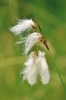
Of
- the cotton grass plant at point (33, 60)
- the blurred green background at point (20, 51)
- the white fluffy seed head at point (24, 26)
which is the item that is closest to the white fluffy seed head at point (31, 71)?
the cotton grass plant at point (33, 60)

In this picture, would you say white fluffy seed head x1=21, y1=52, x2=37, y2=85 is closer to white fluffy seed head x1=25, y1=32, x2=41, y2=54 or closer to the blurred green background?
white fluffy seed head x1=25, y1=32, x2=41, y2=54

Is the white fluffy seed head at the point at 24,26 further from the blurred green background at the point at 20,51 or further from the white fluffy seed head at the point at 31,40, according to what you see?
the blurred green background at the point at 20,51

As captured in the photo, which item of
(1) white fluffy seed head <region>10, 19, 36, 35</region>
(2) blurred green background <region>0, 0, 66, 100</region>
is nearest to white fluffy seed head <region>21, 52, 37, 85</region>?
(1) white fluffy seed head <region>10, 19, 36, 35</region>

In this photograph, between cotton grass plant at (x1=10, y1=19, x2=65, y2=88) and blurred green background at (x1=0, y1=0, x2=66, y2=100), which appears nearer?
cotton grass plant at (x1=10, y1=19, x2=65, y2=88)

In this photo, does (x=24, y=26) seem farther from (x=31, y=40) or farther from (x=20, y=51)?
(x=20, y=51)

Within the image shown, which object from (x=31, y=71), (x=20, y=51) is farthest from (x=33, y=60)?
(x=20, y=51)

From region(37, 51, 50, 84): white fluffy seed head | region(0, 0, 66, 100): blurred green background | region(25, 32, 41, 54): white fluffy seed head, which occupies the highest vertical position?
region(0, 0, 66, 100): blurred green background

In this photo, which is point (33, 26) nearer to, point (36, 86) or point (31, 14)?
point (36, 86)

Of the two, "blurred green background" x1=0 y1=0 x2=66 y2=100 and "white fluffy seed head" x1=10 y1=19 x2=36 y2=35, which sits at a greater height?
"blurred green background" x1=0 y1=0 x2=66 y2=100
